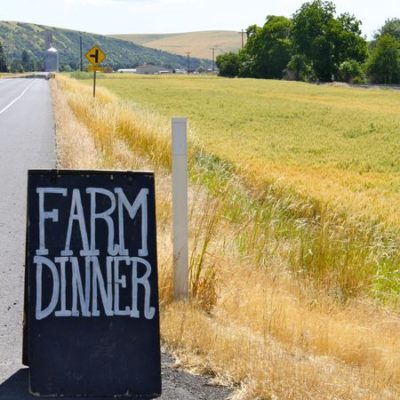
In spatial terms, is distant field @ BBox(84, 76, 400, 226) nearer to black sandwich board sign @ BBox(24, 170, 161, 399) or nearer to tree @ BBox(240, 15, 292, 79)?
black sandwich board sign @ BBox(24, 170, 161, 399)

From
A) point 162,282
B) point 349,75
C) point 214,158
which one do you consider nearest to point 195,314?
point 162,282

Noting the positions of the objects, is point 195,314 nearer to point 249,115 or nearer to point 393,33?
point 249,115

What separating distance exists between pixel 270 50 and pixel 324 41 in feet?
58.1

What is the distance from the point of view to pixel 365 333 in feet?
18.6

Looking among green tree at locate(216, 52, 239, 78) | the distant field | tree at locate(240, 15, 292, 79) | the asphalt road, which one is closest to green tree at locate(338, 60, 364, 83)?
tree at locate(240, 15, 292, 79)

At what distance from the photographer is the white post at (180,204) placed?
520 cm

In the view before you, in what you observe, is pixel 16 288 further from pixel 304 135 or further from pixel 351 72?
pixel 351 72

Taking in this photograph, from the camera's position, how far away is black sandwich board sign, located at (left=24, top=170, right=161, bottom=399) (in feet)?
13.1

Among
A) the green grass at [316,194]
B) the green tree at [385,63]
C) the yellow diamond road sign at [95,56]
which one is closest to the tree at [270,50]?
the green tree at [385,63]

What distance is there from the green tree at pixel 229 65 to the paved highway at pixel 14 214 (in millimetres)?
127811

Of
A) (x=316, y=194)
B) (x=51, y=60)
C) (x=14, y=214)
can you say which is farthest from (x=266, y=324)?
(x=51, y=60)

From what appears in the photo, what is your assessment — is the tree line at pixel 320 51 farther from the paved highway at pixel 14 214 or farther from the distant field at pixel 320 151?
the paved highway at pixel 14 214

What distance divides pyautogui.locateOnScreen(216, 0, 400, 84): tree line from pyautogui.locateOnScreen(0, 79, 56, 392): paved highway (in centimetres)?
8796

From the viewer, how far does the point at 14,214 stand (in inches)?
359
